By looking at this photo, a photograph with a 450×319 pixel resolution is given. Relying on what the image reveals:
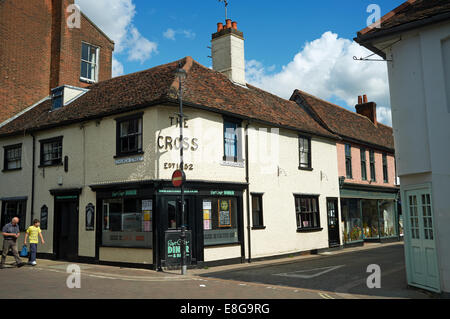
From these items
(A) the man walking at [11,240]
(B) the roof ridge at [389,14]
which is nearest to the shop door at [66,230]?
(A) the man walking at [11,240]

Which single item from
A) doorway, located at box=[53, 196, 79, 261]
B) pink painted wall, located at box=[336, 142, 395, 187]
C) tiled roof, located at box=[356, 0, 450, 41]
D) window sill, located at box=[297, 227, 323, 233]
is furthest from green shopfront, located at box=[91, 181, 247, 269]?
pink painted wall, located at box=[336, 142, 395, 187]

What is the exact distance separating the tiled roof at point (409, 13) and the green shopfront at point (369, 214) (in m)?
12.9

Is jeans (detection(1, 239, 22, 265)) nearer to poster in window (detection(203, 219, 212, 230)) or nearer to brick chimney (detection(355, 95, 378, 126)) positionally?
poster in window (detection(203, 219, 212, 230))

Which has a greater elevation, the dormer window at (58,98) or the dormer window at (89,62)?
the dormer window at (89,62)

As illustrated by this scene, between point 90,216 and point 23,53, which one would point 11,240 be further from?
point 23,53

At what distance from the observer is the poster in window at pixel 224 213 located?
16.0 metres

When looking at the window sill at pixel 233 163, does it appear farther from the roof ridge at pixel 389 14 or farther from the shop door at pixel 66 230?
the roof ridge at pixel 389 14

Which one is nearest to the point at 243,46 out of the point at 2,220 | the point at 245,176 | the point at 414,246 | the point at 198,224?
the point at 245,176

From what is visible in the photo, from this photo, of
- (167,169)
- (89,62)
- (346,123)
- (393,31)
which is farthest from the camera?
(346,123)

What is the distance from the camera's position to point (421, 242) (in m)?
10.0

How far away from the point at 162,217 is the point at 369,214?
16350 millimetres

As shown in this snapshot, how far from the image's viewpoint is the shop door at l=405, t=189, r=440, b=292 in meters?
9.58

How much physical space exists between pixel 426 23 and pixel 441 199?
163 inches

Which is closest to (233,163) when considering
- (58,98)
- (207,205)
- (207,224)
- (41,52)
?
(207,205)
